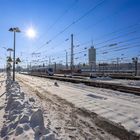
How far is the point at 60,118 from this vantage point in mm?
8406

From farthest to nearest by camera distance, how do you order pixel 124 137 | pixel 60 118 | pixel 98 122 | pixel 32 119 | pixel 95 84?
pixel 95 84
pixel 60 118
pixel 98 122
pixel 32 119
pixel 124 137

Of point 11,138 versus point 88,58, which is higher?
point 88,58

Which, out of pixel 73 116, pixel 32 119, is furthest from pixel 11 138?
pixel 73 116

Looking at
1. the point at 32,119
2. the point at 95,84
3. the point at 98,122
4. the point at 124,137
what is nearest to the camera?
the point at 124,137

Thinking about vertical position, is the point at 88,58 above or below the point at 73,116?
above

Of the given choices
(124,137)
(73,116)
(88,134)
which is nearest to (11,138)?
(88,134)

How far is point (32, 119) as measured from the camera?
6926 millimetres

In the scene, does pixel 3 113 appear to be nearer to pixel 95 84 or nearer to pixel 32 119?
pixel 32 119

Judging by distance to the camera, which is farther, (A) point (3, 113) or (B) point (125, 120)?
(A) point (3, 113)

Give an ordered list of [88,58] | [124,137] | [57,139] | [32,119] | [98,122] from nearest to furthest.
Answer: [57,139] → [124,137] → [32,119] → [98,122] → [88,58]

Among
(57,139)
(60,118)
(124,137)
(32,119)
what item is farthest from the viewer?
(60,118)

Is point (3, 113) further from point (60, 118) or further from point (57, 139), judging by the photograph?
point (57, 139)

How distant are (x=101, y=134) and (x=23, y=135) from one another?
7.04ft

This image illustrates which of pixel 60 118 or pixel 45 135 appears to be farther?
pixel 60 118
